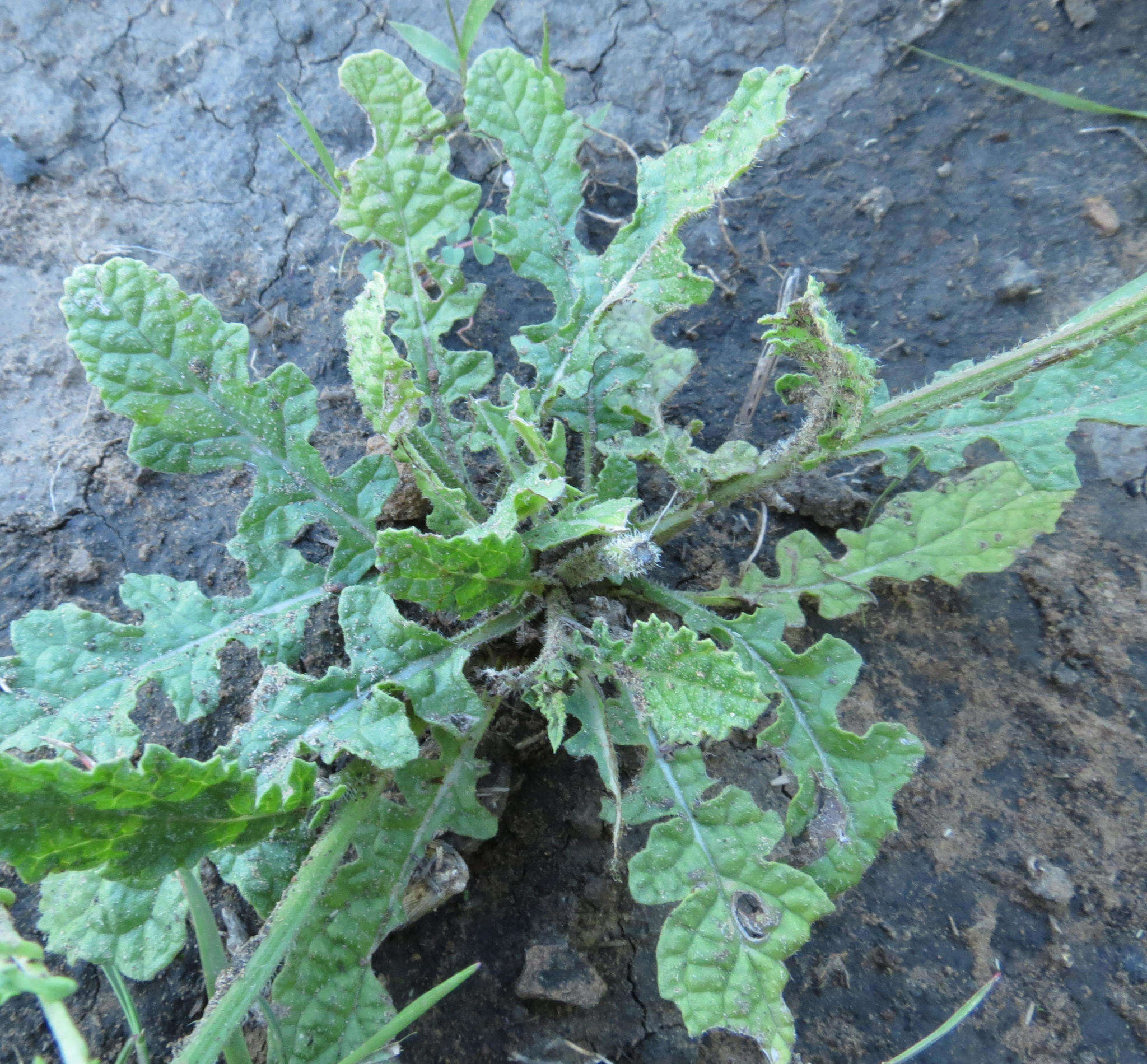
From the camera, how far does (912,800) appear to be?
188 cm

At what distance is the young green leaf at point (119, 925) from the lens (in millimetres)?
1495

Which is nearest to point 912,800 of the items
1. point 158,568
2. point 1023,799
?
point 1023,799

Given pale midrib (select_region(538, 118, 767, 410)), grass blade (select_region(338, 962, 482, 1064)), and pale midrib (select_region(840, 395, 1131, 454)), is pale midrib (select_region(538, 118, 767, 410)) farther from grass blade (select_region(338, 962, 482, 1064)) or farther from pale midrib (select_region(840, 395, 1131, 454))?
grass blade (select_region(338, 962, 482, 1064))

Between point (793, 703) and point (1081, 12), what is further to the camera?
point (1081, 12)

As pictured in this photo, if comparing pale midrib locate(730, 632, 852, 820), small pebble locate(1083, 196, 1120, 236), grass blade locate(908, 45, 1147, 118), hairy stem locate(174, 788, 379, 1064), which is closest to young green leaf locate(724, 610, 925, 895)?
pale midrib locate(730, 632, 852, 820)

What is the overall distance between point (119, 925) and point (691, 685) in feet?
3.98

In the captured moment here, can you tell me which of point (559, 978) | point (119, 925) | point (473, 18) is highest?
point (473, 18)

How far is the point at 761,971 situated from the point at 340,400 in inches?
70.2

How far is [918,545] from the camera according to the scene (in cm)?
186

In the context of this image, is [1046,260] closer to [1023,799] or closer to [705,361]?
[705,361]

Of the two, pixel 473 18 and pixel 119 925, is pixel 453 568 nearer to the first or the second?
pixel 119 925

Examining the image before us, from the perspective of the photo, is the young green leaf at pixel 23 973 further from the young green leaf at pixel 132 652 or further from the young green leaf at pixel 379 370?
the young green leaf at pixel 379 370

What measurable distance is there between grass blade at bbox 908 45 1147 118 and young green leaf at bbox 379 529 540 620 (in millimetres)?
2080

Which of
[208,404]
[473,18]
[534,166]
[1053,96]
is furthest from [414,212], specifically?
[1053,96]
